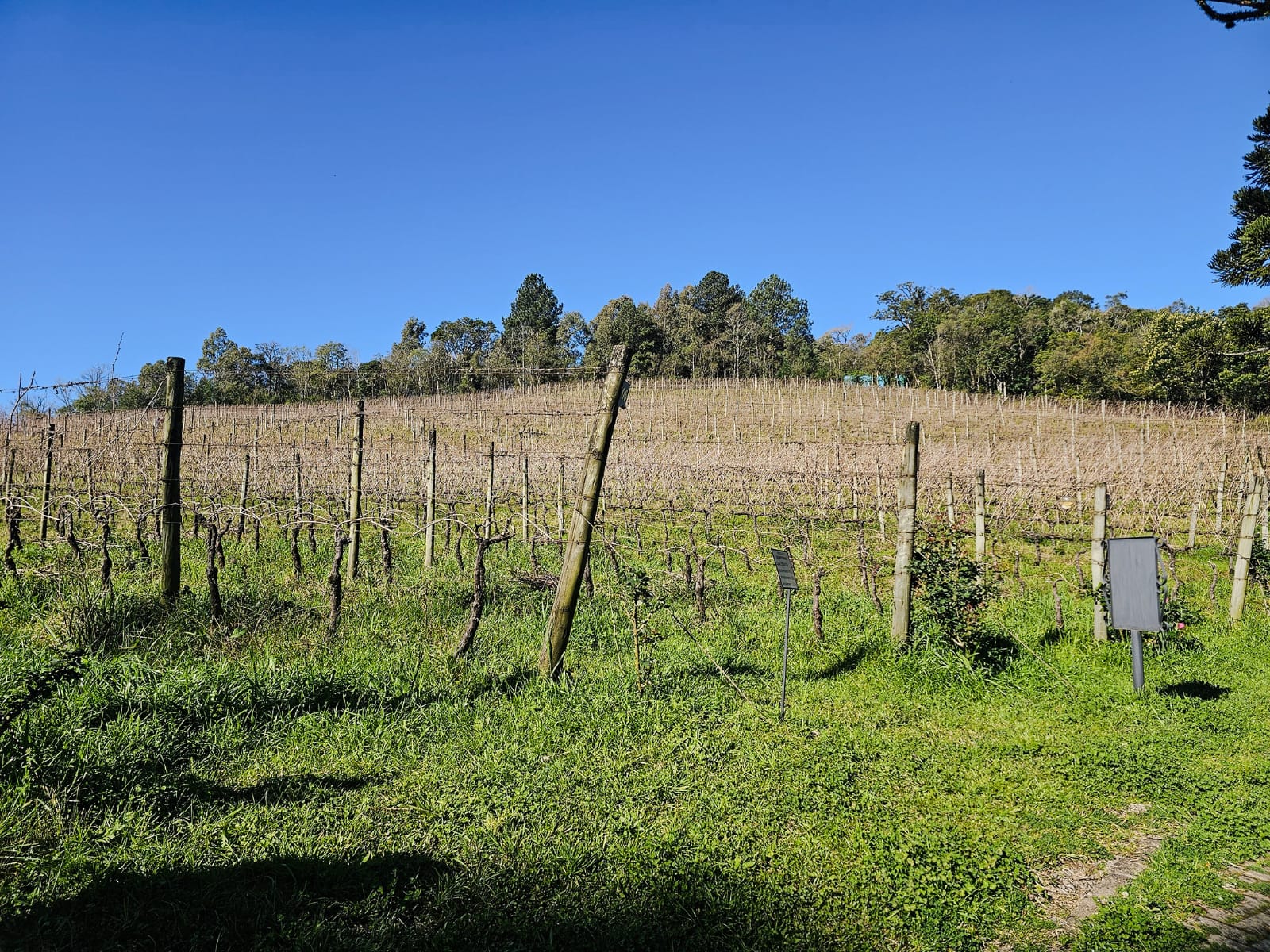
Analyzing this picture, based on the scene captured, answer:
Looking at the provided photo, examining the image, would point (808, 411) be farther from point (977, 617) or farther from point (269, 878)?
point (269, 878)

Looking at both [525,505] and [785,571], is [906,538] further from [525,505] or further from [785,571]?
[525,505]

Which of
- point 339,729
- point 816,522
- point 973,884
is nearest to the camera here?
point 973,884

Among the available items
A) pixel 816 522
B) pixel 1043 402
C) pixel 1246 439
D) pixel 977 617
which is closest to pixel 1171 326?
pixel 1043 402

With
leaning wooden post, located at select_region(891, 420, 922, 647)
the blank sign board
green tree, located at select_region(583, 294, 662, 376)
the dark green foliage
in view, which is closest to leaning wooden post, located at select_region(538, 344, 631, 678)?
leaning wooden post, located at select_region(891, 420, 922, 647)

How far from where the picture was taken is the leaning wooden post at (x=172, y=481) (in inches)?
246

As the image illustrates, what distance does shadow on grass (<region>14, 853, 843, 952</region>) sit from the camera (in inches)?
109

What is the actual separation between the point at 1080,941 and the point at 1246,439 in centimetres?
3323

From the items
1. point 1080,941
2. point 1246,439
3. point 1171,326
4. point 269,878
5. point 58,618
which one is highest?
point 1171,326

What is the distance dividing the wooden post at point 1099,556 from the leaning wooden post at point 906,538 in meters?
1.85

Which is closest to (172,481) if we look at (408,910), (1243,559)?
(408,910)

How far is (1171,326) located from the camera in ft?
135

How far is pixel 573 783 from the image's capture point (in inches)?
164

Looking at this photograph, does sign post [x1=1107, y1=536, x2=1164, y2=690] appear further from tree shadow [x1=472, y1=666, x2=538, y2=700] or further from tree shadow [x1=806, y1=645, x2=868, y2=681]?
tree shadow [x1=472, y1=666, x2=538, y2=700]

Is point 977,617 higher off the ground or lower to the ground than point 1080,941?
higher
